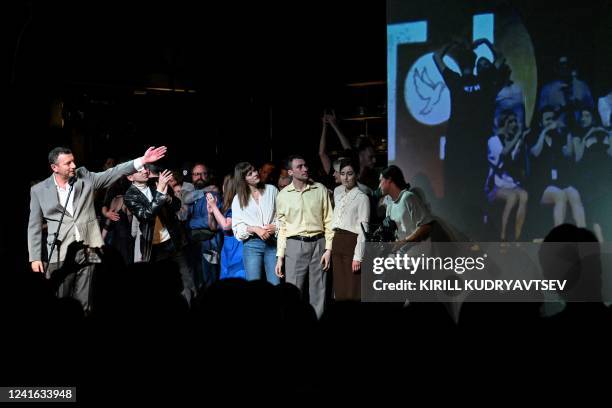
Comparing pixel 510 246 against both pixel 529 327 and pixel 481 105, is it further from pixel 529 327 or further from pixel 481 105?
pixel 529 327

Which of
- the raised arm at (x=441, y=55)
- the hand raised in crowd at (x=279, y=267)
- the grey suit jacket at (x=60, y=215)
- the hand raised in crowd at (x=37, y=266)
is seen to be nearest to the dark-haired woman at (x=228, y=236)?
the hand raised in crowd at (x=279, y=267)

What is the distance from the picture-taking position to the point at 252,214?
6.50 metres

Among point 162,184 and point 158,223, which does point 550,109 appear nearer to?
point 162,184

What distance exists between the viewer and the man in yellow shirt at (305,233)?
242 inches

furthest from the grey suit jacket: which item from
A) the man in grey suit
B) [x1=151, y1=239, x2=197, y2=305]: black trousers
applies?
[x1=151, y1=239, x2=197, y2=305]: black trousers

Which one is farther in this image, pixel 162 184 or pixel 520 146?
pixel 162 184

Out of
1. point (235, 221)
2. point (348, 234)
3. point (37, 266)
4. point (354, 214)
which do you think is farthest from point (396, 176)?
point (37, 266)

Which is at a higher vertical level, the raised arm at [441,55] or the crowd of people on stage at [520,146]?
the raised arm at [441,55]

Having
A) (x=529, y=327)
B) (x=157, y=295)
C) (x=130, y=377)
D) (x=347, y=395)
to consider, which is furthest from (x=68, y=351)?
(x=529, y=327)

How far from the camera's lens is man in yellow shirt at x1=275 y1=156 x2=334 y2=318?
6.15 meters

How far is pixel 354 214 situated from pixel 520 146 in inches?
58.7

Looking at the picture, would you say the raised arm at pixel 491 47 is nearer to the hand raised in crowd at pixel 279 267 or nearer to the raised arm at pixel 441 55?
the raised arm at pixel 441 55

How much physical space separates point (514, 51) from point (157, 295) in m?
3.57

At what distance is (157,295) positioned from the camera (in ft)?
14.8
